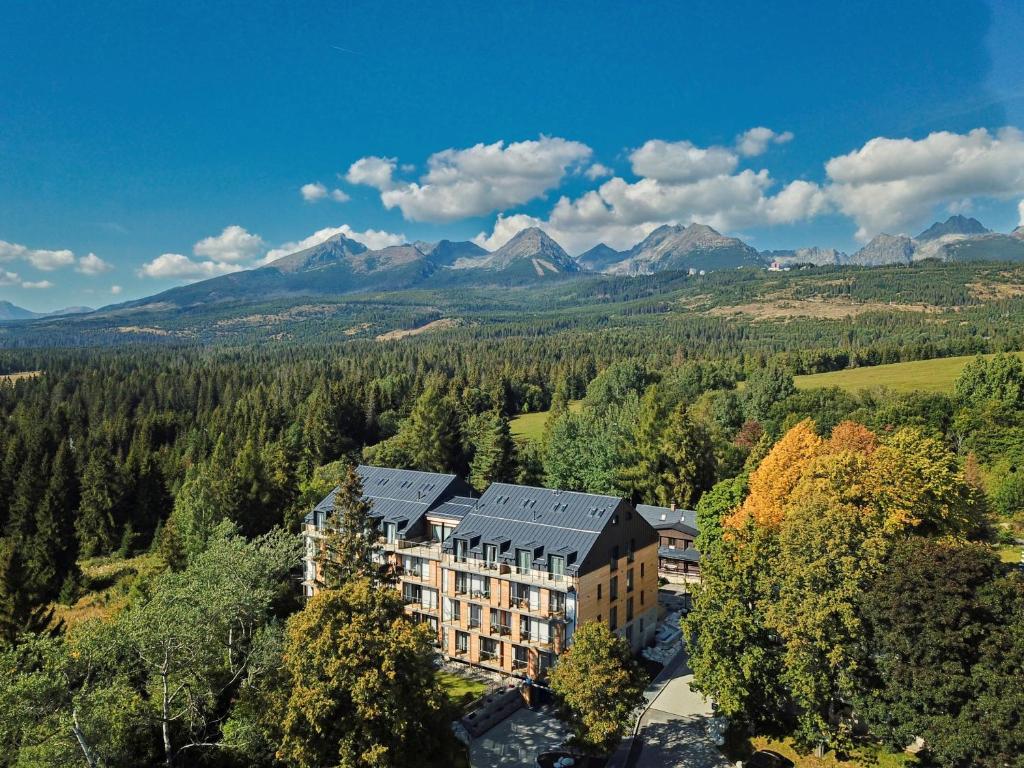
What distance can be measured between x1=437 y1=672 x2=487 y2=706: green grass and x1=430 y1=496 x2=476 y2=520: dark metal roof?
12.8 metres

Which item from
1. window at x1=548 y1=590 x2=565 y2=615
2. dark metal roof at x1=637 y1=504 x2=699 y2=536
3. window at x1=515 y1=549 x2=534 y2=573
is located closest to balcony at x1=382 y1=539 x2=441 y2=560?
window at x1=515 y1=549 x2=534 y2=573

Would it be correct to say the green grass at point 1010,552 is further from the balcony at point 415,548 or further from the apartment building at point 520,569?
the balcony at point 415,548

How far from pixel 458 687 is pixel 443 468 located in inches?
2311

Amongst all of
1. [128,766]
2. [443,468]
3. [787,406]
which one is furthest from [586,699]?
[787,406]

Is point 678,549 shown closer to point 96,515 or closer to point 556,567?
point 556,567

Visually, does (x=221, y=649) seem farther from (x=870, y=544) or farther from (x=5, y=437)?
(x=5, y=437)

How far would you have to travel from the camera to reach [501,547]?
51469mm

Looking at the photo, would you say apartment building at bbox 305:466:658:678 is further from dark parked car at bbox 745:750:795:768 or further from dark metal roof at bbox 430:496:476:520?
dark parked car at bbox 745:750:795:768

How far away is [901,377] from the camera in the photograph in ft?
467

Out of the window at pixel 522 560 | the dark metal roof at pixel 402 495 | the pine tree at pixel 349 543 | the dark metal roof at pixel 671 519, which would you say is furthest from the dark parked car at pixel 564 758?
the dark metal roof at pixel 671 519

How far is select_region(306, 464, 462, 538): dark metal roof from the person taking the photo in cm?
5881

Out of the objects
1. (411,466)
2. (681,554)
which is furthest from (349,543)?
(411,466)

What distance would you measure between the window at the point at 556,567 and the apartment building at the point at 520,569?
8 centimetres

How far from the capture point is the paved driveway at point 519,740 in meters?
40.5
